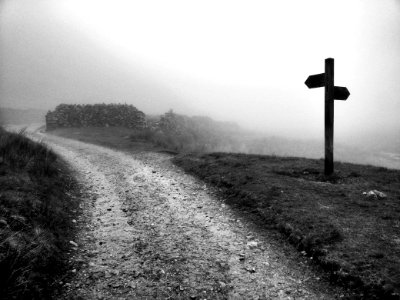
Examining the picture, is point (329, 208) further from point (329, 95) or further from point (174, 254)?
point (329, 95)

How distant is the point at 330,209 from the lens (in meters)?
6.79

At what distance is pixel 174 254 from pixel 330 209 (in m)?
4.24

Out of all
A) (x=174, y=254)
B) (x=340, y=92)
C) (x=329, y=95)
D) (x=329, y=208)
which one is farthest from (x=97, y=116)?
(x=329, y=208)

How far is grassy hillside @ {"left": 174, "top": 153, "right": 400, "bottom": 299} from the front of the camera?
14.8 ft

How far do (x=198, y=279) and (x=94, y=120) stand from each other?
31.0 meters

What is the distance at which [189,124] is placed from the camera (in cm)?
3878

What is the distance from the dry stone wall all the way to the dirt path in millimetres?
23389

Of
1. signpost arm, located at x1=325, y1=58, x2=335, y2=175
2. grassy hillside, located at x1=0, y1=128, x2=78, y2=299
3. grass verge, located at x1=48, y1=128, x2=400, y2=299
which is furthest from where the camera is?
signpost arm, located at x1=325, y1=58, x2=335, y2=175

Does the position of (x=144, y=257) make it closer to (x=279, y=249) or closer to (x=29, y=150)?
(x=279, y=249)

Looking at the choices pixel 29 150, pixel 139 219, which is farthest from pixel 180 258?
pixel 29 150

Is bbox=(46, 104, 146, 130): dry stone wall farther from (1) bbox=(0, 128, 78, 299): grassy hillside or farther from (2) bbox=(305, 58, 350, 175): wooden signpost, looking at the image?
(2) bbox=(305, 58, 350, 175): wooden signpost

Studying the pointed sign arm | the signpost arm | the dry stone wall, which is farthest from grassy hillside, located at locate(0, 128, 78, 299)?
the dry stone wall

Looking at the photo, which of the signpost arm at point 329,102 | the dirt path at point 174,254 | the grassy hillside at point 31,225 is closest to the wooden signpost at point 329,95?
the signpost arm at point 329,102

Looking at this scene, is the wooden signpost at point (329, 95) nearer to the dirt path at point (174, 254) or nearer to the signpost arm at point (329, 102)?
A: the signpost arm at point (329, 102)
